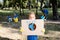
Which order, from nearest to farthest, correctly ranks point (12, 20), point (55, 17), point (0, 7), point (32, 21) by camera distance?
point (32, 21) < point (12, 20) < point (55, 17) < point (0, 7)

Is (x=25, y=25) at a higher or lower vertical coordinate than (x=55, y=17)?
higher

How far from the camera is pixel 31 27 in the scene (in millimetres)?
4871

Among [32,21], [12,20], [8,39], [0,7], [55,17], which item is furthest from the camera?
[0,7]

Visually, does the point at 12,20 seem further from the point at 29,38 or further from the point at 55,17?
the point at 29,38

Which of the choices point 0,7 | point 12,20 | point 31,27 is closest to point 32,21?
point 31,27

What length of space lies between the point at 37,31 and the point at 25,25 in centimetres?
31

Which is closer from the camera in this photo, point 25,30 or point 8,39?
point 25,30

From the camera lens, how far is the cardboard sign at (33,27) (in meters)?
4.89

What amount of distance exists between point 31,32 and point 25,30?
0.15 meters

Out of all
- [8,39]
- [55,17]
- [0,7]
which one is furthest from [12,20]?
[0,7]

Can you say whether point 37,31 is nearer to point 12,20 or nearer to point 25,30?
point 25,30

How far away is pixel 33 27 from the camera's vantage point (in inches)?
192

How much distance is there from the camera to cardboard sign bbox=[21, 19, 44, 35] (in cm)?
489

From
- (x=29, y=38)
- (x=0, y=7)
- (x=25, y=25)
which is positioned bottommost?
(x=0, y=7)
